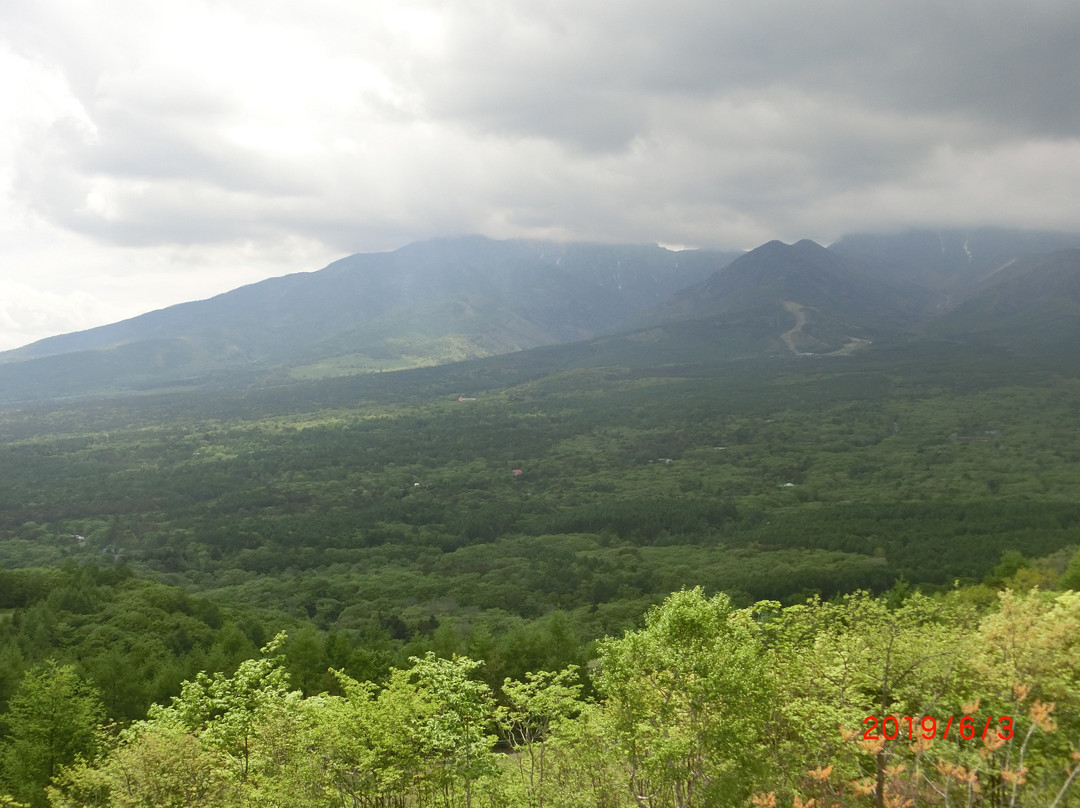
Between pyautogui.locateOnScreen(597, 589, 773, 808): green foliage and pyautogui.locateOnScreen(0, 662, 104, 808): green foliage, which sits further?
pyautogui.locateOnScreen(0, 662, 104, 808): green foliage

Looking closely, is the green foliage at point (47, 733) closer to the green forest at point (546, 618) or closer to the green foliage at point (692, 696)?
the green forest at point (546, 618)

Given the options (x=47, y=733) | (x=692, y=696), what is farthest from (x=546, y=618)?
(x=692, y=696)

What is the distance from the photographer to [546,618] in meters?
81.5

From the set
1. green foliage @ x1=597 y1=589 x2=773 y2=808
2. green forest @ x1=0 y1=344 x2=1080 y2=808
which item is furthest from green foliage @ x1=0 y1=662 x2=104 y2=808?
green foliage @ x1=597 y1=589 x2=773 y2=808

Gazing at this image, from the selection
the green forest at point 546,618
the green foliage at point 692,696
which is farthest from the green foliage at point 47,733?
the green foliage at point 692,696

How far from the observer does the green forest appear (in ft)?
62.2

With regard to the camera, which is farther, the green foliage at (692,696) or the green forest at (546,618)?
the green forest at (546,618)

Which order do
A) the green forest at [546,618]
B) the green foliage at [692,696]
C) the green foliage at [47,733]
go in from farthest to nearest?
1. the green foliage at [47,733]
2. the green forest at [546,618]
3. the green foliage at [692,696]

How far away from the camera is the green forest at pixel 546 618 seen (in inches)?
746

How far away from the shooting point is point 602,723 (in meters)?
22.6

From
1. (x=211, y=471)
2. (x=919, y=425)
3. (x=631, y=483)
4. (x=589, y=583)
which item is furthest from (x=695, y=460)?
(x=211, y=471)

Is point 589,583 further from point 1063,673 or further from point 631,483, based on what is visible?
point 1063,673

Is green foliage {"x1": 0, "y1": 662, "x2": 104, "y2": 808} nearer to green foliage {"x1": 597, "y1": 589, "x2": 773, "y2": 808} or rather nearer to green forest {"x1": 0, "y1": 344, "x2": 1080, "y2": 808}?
green forest {"x1": 0, "y1": 344, "x2": 1080, "y2": 808}

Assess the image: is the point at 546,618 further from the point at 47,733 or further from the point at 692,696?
the point at 692,696
